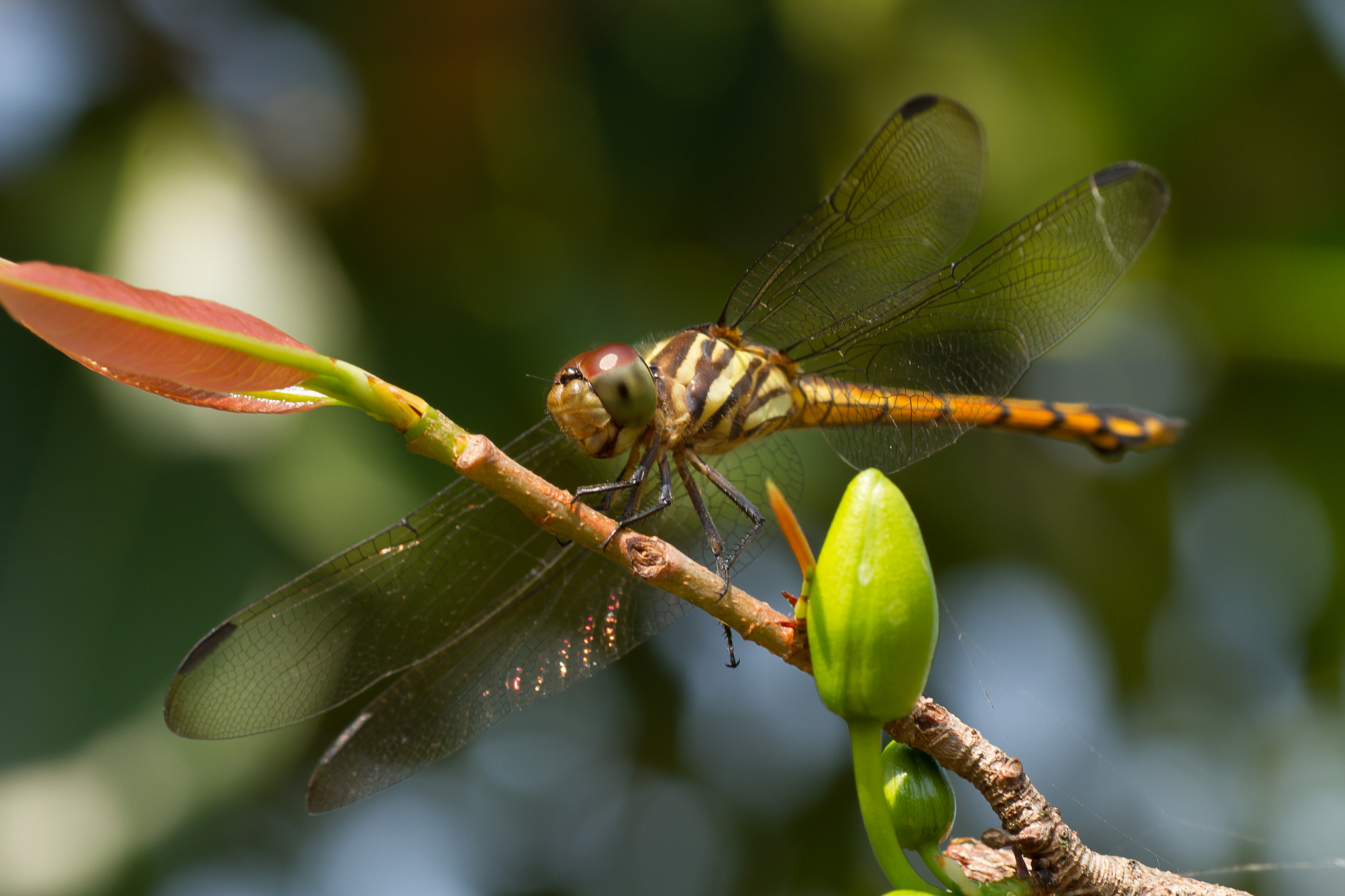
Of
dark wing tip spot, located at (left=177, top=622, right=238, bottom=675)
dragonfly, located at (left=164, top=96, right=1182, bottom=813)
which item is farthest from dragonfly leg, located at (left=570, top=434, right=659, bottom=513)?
dark wing tip spot, located at (left=177, top=622, right=238, bottom=675)

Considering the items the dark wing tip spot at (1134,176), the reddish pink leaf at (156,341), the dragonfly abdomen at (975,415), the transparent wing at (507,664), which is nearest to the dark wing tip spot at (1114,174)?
the dark wing tip spot at (1134,176)

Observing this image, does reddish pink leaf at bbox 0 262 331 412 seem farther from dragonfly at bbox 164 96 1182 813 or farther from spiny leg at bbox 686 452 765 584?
spiny leg at bbox 686 452 765 584

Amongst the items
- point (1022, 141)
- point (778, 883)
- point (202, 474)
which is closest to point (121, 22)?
point (202, 474)

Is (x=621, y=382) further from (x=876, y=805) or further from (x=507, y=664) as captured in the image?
(x=876, y=805)

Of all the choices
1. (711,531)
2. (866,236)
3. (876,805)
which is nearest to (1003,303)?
(866,236)

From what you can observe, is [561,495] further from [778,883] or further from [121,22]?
[121,22]
